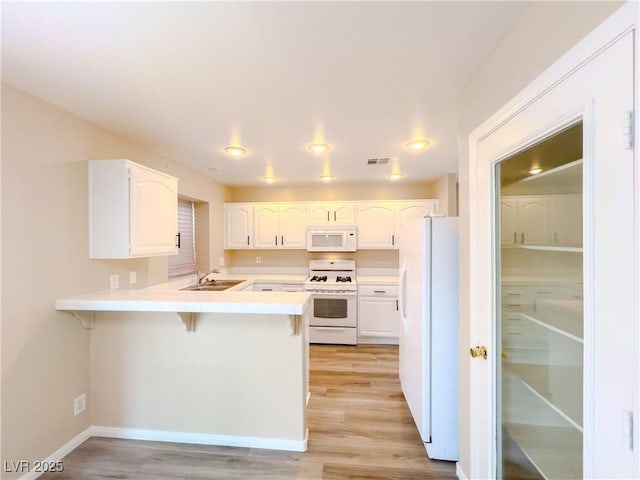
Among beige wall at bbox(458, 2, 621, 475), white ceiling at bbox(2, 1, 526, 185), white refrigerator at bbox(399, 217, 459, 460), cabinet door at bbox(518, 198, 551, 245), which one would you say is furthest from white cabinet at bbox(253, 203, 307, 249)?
cabinet door at bbox(518, 198, 551, 245)

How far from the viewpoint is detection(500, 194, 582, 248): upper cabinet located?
95cm

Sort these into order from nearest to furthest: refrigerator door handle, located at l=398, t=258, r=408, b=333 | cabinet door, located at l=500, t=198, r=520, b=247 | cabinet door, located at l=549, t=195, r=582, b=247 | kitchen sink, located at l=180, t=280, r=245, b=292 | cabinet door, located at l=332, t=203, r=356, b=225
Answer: cabinet door, located at l=549, t=195, r=582, b=247 < cabinet door, located at l=500, t=198, r=520, b=247 < refrigerator door handle, located at l=398, t=258, r=408, b=333 < kitchen sink, located at l=180, t=280, r=245, b=292 < cabinet door, located at l=332, t=203, r=356, b=225

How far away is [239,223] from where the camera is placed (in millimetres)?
4676

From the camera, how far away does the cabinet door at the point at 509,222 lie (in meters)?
1.32

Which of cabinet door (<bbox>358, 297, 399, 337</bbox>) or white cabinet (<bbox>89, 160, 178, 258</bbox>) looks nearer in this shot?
white cabinet (<bbox>89, 160, 178, 258</bbox>)

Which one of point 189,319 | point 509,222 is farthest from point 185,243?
point 509,222

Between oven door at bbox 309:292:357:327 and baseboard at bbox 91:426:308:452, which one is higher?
oven door at bbox 309:292:357:327

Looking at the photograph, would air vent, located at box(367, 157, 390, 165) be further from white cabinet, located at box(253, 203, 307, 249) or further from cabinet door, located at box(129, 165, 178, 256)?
cabinet door, located at box(129, 165, 178, 256)

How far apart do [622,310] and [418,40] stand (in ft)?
4.24

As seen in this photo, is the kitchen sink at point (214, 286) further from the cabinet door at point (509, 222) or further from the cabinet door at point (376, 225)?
the cabinet door at point (509, 222)

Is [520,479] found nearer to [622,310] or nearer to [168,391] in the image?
[622,310]

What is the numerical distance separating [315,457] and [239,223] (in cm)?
346

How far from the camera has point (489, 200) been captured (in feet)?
4.70

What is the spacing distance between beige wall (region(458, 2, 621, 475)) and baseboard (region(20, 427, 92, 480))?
8.77 ft
